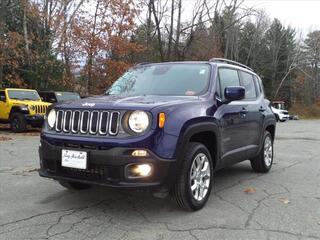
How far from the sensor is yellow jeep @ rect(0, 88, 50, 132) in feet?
54.9

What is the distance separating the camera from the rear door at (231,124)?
19.5ft

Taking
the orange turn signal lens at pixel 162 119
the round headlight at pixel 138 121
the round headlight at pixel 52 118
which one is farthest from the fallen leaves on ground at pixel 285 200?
the round headlight at pixel 52 118

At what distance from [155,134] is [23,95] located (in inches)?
562

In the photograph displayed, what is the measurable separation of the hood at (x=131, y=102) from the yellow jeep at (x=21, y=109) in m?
12.0

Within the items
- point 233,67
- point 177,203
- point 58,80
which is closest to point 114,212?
point 177,203

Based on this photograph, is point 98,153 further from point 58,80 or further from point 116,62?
point 58,80

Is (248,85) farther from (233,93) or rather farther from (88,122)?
(88,122)

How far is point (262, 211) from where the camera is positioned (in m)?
5.31

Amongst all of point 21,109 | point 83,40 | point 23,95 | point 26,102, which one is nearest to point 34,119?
point 21,109

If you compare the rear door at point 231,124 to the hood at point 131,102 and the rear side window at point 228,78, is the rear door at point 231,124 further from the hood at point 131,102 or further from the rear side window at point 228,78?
the hood at point 131,102

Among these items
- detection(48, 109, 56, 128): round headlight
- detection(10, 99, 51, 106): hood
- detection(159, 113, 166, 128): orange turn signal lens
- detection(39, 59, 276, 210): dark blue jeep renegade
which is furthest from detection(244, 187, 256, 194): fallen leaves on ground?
detection(10, 99, 51, 106): hood

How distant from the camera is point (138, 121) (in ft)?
15.3

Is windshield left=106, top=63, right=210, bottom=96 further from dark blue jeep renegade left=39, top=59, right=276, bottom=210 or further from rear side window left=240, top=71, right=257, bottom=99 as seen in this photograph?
rear side window left=240, top=71, right=257, bottom=99

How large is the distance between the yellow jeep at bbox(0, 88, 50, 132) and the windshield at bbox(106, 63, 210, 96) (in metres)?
11.0
